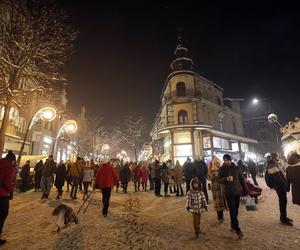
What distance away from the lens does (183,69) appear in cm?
3588

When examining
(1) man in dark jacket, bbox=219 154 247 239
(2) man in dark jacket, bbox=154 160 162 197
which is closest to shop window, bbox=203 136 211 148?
(2) man in dark jacket, bbox=154 160 162 197

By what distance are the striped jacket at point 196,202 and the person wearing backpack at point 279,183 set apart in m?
2.61

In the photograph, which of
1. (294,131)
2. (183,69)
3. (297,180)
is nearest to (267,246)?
(297,180)

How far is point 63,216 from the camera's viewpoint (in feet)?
18.8

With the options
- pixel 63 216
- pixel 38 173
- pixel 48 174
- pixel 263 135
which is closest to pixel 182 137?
pixel 38 173

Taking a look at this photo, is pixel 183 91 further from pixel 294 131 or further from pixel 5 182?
pixel 5 182

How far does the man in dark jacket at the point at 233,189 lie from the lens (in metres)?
5.24

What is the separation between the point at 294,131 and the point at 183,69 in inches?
819

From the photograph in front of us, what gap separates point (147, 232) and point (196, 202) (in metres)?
1.61

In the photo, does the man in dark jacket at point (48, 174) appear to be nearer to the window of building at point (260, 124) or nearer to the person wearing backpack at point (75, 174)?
the person wearing backpack at point (75, 174)

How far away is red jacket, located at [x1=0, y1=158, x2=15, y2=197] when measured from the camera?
481 centimetres

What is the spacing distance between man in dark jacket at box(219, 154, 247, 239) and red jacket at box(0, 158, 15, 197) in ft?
18.2

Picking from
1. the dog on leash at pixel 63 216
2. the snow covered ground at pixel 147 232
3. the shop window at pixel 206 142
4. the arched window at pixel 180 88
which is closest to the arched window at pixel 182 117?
the arched window at pixel 180 88

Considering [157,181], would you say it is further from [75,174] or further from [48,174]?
[48,174]
